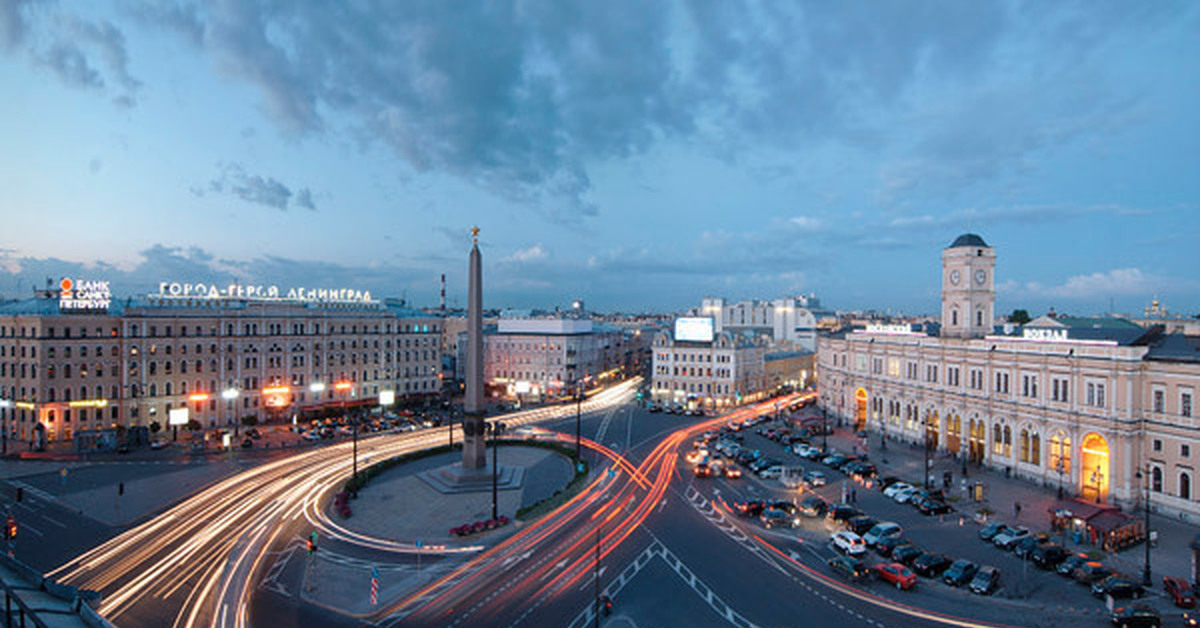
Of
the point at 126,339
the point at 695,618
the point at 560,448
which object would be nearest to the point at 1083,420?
the point at 695,618

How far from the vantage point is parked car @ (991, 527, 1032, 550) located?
40.3 meters

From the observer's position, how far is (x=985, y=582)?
33.4 meters

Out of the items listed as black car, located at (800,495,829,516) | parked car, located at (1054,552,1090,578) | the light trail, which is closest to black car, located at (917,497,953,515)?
black car, located at (800,495,829,516)

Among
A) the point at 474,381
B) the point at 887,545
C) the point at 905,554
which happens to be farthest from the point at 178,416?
the point at 905,554

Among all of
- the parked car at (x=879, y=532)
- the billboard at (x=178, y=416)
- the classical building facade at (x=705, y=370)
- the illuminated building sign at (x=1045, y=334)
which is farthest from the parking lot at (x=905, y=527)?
the billboard at (x=178, y=416)

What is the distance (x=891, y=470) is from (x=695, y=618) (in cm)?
4091

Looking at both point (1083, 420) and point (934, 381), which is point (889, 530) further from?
point (934, 381)

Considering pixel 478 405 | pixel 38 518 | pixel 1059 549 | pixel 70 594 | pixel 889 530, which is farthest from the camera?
pixel 478 405

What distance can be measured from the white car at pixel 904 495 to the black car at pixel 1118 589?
17633mm

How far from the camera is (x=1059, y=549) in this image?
38.0m

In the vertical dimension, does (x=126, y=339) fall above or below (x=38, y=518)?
above

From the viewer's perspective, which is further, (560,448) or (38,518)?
(560,448)

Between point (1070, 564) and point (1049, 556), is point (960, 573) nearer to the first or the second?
point (1049, 556)

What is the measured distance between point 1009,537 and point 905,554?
868 centimetres
